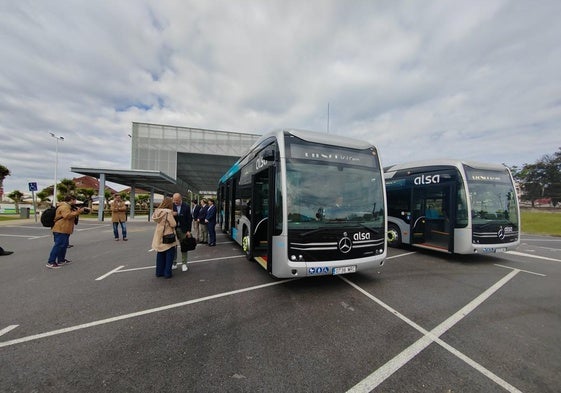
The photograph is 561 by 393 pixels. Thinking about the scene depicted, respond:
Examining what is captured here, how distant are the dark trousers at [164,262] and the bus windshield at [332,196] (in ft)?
9.60

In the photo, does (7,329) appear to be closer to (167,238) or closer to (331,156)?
(167,238)

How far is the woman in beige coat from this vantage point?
198 inches

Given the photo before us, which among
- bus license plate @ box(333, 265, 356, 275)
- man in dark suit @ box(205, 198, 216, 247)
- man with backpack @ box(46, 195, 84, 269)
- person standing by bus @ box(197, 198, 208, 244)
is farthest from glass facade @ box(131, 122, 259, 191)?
bus license plate @ box(333, 265, 356, 275)

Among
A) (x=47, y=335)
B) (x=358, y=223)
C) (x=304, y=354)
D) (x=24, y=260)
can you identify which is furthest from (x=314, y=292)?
(x=24, y=260)

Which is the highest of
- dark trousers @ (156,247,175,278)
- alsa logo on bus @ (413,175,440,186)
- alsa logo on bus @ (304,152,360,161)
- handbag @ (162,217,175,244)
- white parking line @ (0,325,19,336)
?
alsa logo on bus @ (304,152,360,161)

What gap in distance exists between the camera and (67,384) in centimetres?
214

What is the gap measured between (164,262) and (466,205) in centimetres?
808

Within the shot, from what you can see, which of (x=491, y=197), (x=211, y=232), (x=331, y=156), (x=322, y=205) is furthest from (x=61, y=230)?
(x=491, y=197)

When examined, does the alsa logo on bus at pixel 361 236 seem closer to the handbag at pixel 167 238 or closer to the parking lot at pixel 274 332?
the parking lot at pixel 274 332

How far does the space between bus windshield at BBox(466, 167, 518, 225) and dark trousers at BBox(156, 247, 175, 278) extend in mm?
8031

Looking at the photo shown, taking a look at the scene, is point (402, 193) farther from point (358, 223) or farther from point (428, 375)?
point (428, 375)

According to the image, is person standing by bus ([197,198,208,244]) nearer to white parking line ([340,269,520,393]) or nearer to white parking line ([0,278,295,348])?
white parking line ([0,278,295,348])

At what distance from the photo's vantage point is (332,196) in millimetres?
4441

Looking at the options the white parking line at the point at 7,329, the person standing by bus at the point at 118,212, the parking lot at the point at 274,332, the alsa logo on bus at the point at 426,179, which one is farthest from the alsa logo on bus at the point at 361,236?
the person standing by bus at the point at 118,212
